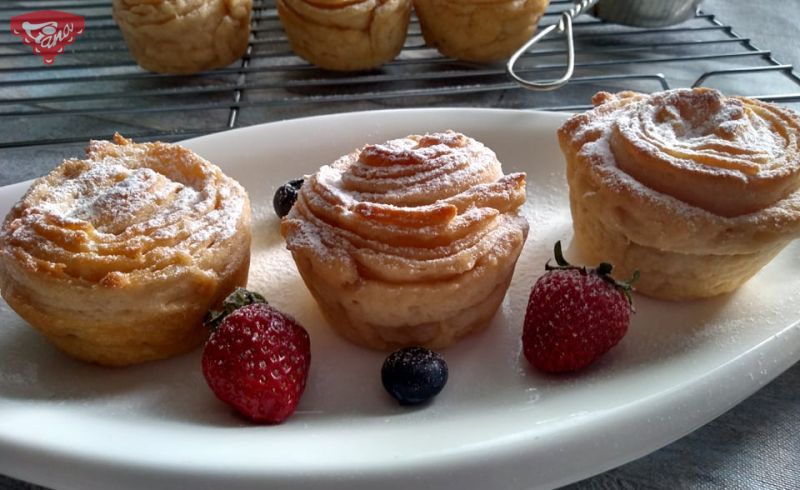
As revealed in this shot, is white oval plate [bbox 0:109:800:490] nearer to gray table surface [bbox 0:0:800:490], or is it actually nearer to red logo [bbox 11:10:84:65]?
gray table surface [bbox 0:0:800:490]

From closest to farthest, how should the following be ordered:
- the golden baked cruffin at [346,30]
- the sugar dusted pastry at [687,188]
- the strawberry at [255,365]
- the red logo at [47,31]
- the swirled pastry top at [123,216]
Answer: the strawberry at [255,365], the swirled pastry top at [123,216], the sugar dusted pastry at [687,188], the golden baked cruffin at [346,30], the red logo at [47,31]

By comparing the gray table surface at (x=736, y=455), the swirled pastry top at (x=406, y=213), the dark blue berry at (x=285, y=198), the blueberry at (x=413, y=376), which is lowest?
the gray table surface at (x=736, y=455)

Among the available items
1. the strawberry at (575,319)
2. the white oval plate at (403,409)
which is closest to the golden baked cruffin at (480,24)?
the white oval plate at (403,409)

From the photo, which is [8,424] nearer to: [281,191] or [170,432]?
[170,432]

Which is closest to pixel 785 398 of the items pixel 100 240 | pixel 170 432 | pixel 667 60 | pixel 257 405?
pixel 257 405

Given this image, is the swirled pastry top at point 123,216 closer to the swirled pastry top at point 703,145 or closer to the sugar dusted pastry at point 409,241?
the sugar dusted pastry at point 409,241
